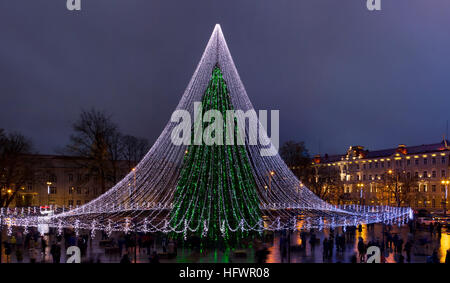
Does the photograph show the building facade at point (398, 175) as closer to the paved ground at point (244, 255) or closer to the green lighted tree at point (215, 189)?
the paved ground at point (244, 255)

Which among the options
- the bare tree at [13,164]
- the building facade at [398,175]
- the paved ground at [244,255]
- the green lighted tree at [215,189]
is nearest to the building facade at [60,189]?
the bare tree at [13,164]

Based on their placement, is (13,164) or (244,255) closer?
(244,255)

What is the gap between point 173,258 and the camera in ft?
70.9

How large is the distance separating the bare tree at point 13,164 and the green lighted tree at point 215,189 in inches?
→ 1335

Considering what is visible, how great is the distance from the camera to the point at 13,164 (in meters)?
A: 51.1

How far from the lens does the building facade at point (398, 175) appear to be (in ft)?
244

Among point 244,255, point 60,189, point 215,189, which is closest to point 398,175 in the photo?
point 215,189

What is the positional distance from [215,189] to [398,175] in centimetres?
5400

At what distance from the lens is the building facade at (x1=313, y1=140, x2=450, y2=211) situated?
74.4 m

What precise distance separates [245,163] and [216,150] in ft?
6.90

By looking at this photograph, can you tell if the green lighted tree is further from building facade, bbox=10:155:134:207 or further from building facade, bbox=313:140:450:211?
building facade, bbox=10:155:134:207

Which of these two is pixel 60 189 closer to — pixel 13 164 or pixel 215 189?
pixel 13 164

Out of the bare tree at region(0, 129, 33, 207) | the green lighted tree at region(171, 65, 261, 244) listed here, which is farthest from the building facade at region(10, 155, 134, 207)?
the green lighted tree at region(171, 65, 261, 244)

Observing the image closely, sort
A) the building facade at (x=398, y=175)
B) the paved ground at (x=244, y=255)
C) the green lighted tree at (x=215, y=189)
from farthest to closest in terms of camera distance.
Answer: the building facade at (x=398, y=175) < the green lighted tree at (x=215, y=189) < the paved ground at (x=244, y=255)
